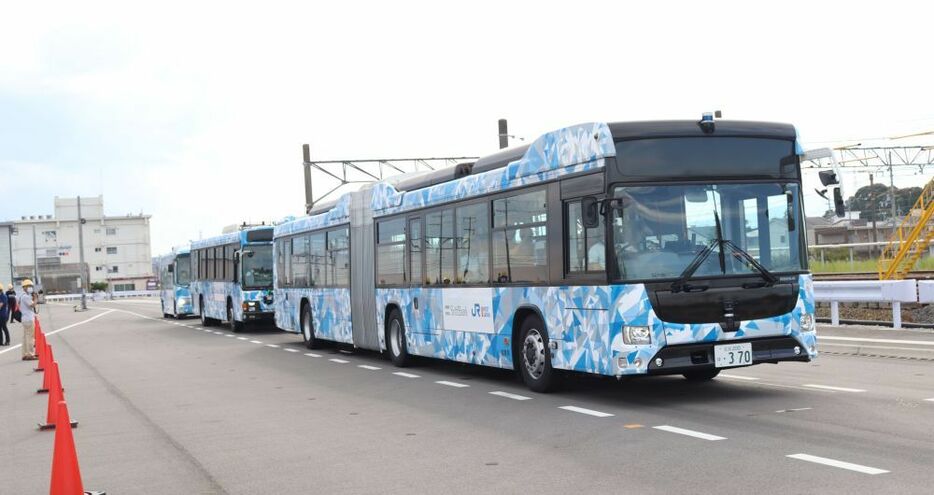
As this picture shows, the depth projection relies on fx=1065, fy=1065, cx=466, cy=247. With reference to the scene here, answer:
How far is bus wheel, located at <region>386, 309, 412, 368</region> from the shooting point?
1744cm

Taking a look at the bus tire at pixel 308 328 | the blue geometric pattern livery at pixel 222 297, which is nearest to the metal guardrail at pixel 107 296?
the blue geometric pattern livery at pixel 222 297

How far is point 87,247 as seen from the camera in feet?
489

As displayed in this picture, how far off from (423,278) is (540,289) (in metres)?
4.10

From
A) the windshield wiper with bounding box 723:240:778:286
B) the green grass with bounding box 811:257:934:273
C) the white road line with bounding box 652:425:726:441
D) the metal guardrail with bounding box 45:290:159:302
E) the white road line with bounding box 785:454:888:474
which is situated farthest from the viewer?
the metal guardrail with bounding box 45:290:159:302

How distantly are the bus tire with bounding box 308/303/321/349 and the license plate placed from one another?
12984mm

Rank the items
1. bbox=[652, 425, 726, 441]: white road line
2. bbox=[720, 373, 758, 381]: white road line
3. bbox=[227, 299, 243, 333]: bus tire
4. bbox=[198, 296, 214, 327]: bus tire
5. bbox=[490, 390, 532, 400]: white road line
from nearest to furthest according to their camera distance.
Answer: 1. bbox=[652, 425, 726, 441]: white road line
2. bbox=[490, 390, 532, 400]: white road line
3. bbox=[720, 373, 758, 381]: white road line
4. bbox=[227, 299, 243, 333]: bus tire
5. bbox=[198, 296, 214, 327]: bus tire

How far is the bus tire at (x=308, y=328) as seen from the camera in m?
22.8

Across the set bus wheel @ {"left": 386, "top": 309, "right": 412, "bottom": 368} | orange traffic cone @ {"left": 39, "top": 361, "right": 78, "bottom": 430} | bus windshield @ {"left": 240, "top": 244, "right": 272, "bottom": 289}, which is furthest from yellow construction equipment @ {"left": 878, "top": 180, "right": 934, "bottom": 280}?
orange traffic cone @ {"left": 39, "top": 361, "right": 78, "bottom": 430}

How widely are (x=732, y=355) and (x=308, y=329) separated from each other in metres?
13.5

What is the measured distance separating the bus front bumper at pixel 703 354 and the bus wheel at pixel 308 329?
12885 millimetres

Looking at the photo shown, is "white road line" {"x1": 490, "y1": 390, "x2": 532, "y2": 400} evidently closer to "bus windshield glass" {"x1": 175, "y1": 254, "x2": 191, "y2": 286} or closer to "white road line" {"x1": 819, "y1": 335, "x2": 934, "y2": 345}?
"white road line" {"x1": 819, "y1": 335, "x2": 934, "y2": 345}

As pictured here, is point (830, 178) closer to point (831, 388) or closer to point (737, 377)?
point (831, 388)

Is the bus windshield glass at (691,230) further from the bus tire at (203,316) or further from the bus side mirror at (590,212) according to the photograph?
the bus tire at (203,316)

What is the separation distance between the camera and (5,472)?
927cm
